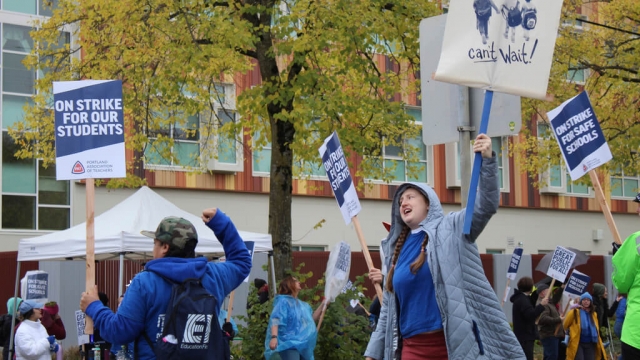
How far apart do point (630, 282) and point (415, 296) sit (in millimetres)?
2402

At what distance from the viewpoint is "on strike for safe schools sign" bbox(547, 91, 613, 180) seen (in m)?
8.59

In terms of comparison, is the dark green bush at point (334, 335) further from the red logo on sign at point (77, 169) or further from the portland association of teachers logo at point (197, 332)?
the portland association of teachers logo at point (197, 332)

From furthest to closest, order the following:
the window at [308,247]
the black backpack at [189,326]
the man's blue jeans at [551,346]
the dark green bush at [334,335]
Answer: the window at [308,247] → the man's blue jeans at [551,346] → the dark green bush at [334,335] → the black backpack at [189,326]

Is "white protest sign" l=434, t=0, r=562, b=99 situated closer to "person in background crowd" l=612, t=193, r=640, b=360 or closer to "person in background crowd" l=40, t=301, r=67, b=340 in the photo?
"person in background crowd" l=612, t=193, r=640, b=360

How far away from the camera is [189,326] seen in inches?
208

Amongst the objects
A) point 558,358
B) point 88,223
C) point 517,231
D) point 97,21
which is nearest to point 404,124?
point 558,358

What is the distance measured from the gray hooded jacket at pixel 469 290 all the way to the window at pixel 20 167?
67.4ft

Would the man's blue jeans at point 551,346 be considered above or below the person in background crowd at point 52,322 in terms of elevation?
below

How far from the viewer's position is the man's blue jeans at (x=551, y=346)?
1513cm

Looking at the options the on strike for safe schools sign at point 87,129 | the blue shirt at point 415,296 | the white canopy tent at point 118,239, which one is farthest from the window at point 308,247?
the blue shirt at point 415,296

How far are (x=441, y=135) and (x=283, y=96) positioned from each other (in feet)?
25.3

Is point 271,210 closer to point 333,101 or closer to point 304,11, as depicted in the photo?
point 333,101

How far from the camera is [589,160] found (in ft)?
28.2

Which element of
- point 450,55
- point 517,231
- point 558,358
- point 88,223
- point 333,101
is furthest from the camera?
point 517,231
